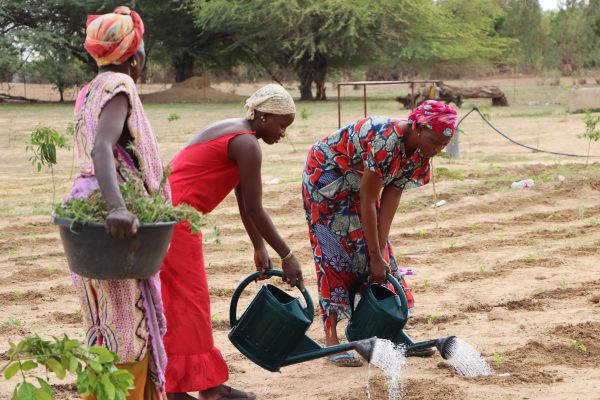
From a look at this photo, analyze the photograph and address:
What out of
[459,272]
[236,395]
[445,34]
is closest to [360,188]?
[236,395]

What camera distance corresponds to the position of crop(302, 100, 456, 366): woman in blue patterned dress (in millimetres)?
3740

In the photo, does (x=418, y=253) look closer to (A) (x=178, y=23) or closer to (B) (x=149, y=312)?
(B) (x=149, y=312)

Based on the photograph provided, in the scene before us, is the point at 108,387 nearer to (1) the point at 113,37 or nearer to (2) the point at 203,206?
(1) the point at 113,37

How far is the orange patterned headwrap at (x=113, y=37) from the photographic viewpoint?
2.71 metres

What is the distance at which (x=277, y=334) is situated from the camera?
142 inches

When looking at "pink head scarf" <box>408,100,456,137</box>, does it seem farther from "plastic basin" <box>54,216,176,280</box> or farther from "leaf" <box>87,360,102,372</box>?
"leaf" <box>87,360,102,372</box>

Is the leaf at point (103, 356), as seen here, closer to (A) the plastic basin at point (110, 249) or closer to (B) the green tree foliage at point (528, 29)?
(A) the plastic basin at point (110, 249)

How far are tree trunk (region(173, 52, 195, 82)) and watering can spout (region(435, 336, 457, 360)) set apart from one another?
28.7 meters

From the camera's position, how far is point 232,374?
4.10 m

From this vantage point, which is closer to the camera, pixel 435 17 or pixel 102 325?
pixel 102 325

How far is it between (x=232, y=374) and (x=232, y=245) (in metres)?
2.91

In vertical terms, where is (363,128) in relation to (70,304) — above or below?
above

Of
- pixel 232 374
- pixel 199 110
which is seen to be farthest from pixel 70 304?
pixel 199 110

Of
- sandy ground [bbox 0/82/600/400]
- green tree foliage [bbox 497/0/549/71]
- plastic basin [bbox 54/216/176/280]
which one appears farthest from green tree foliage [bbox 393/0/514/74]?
plastic basin [bbox 54/216/176/280]
